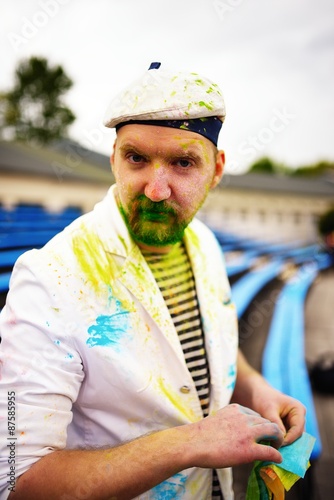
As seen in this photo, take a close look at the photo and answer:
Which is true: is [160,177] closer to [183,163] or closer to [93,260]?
[183,163]

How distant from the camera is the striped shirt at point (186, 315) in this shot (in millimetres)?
1273

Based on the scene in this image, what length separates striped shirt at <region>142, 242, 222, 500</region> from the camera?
50.1 inches

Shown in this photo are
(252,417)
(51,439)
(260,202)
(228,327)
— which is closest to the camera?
(51,439)

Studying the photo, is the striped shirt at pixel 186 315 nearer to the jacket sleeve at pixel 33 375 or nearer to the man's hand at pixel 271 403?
the man's hand at pixel 271 403

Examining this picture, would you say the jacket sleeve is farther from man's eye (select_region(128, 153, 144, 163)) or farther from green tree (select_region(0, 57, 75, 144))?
green tree (select_region(0, 57, 75, 144))

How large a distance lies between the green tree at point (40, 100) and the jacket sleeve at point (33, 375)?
26.4 metres

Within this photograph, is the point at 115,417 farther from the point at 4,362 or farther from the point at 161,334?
the point at 4,362

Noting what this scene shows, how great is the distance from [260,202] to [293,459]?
1965 cm

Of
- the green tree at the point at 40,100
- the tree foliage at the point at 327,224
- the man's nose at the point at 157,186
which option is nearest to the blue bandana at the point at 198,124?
the man's nose at the point at 157,186

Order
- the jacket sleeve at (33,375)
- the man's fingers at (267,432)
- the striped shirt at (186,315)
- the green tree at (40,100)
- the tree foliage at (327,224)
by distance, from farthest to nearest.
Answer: the green tree at (40,100)
the tree foliage at (327,224)
the striped shirt at (186,315)
the man's fingers at (267,432)
the jacket sleeve at (33,375)

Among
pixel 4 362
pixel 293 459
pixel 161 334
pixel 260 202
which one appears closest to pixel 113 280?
pixel 161 334

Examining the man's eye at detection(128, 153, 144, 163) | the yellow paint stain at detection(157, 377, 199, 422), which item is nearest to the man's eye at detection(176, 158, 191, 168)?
the man's eye at detection(128, 153, 144, 163)

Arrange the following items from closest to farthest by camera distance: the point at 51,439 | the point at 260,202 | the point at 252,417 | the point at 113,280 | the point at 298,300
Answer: the point at 51,439 < the point at 252,417 < the point at 113,280 < the point at 298,300 < the point at 260,202

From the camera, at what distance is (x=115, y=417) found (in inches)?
42.8
